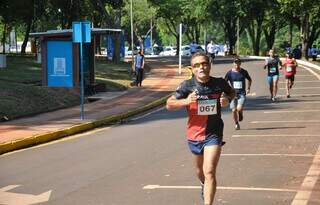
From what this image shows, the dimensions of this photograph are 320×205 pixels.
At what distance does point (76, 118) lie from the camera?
1762 centimetres

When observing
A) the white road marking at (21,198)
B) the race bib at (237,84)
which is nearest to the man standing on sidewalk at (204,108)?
the white road marking at (21,198)

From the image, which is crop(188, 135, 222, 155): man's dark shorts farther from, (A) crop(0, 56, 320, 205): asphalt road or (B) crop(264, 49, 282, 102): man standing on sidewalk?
(B) crop(264, 49, 282, 102): man standing on sidewalk

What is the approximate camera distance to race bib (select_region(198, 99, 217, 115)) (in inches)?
264

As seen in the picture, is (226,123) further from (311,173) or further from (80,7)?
(80,7)

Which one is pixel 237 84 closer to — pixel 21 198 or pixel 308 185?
pixel 308 185

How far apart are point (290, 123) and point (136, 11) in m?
81.7

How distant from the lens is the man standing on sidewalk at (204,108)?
21.9 feet

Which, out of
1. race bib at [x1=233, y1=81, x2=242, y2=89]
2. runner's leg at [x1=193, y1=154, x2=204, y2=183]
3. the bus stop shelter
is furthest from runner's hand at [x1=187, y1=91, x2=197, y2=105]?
the bus stop shelter

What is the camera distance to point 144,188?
8.52m

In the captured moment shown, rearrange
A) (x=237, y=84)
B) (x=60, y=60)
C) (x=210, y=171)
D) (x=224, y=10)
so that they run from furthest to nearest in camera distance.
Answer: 1. (x=224, y=10)
2. (x=60, y=60)
3. (x=237, y=84)
4. (x=210, y=171)

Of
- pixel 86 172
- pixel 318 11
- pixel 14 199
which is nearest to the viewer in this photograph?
pixel 14 199

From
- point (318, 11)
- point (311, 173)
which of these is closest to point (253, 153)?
point (311, 173)

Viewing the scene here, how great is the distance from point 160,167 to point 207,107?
140 inches

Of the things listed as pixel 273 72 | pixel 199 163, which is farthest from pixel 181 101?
pixel 273 72
